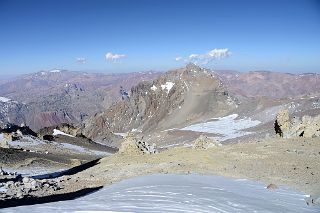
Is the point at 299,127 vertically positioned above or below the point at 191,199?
below

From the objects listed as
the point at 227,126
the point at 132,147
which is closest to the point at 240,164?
the point at 132,147

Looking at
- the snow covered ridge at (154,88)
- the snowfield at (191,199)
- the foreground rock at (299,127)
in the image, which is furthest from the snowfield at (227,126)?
the snowfield at (191,199)

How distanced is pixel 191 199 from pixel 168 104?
438 feet

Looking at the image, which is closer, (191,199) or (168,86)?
(191,199)

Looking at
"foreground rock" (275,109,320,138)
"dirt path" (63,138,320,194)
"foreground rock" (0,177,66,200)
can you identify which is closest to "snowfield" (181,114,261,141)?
"foreground rock" (275,109,320,138)

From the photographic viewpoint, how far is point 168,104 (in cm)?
14338

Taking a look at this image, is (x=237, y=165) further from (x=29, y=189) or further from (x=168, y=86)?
(x=168, y=86)

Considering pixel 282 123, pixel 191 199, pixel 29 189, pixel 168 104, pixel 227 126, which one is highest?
pixel 191 199

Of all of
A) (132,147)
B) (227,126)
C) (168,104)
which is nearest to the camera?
(132,147)

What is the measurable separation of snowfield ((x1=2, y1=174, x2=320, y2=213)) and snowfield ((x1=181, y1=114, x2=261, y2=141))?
61161 millimetres

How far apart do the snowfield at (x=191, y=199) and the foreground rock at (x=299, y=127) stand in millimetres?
10813

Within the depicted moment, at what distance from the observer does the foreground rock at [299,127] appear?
78.1 ft

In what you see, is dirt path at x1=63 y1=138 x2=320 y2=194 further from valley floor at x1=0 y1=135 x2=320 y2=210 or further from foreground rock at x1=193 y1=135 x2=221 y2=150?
foreground rock at x1=193 y1=135 x2=221 y2=150

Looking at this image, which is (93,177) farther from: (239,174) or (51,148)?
(51,148)
